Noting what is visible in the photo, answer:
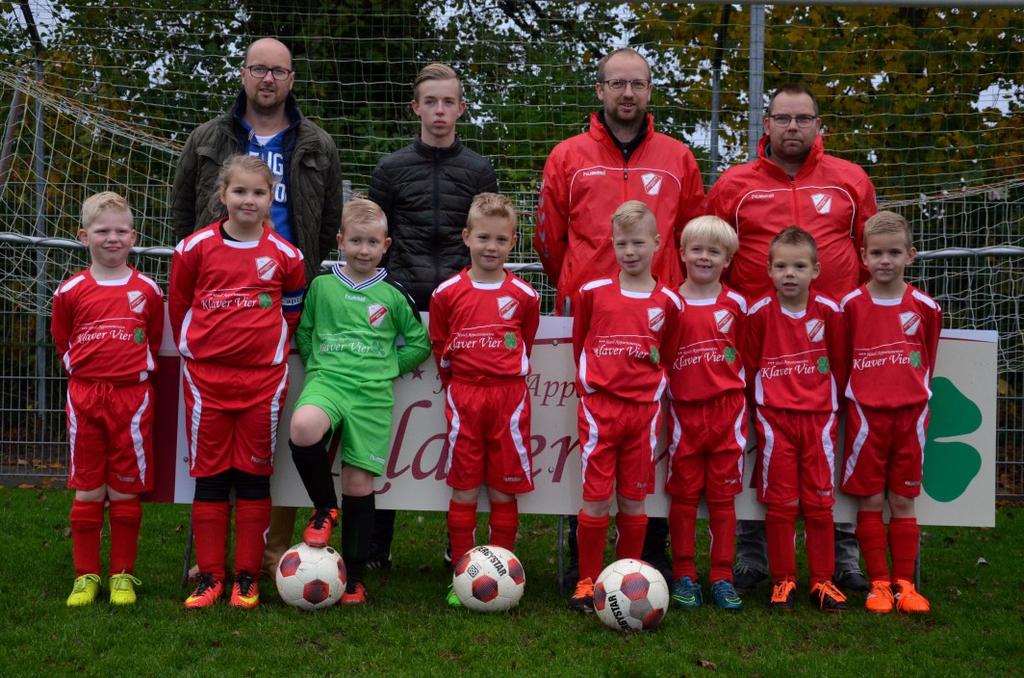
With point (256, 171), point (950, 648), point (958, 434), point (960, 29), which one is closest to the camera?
point (950, 648)

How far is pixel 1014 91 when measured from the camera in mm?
7859

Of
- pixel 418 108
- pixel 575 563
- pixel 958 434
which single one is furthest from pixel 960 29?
pixel 575 563

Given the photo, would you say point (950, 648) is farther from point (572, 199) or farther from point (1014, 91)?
point (1014, 91)

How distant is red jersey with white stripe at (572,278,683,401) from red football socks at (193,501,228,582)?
1.68m

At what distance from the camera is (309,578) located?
4.30m

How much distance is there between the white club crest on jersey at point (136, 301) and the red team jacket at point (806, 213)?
8.92 ft

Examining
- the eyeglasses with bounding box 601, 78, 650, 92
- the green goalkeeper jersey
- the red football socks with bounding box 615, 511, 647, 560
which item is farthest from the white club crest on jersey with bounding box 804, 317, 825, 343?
the green goalkeeper jersey

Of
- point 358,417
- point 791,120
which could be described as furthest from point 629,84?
point 358,417

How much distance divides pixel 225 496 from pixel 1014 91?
6.62m

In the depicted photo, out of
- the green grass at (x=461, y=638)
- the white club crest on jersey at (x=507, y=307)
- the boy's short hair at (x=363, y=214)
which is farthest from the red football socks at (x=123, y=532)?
the white club crest on jersey at (x=507, y=307)

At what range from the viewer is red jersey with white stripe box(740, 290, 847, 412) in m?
4.58

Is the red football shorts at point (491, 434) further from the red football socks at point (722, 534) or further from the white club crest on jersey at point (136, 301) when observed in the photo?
the white club crest on jersey at point (136, 301)

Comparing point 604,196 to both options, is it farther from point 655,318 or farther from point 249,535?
point 249,535

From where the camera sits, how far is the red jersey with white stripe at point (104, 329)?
14.4 ft
